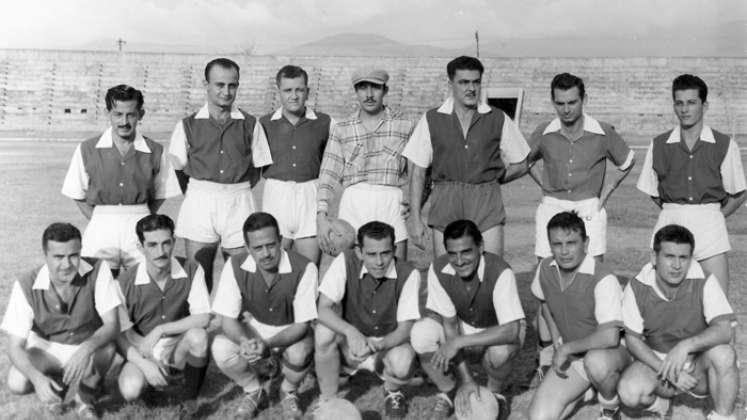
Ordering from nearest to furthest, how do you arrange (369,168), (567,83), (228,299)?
(228,299) → (567,83) → (369,168)

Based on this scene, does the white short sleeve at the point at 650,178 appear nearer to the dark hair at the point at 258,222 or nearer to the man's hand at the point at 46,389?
the dark hair at the point at 258,222

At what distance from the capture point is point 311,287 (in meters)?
4.12

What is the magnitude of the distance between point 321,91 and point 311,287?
30.3 m

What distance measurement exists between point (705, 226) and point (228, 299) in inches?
109

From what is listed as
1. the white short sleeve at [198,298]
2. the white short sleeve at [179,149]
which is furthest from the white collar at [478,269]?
the white short sleeve at [179,149]

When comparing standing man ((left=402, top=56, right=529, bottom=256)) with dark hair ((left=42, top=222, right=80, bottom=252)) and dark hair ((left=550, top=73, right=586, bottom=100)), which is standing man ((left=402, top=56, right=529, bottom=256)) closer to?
dark hair ((left=550, top=73, right=586, bottom=100))

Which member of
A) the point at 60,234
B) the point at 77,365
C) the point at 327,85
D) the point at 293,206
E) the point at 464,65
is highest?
the point at 327,85

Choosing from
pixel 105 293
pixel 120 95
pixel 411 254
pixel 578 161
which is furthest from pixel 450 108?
pixel 411 254

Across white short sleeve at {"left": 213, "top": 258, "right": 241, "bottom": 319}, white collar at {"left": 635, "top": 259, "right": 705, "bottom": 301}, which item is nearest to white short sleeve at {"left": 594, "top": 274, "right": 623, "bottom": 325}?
white collar at {"left": 635, "top": 259, "right": 705, "bottom": 301}

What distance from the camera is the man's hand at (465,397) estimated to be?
373 cm

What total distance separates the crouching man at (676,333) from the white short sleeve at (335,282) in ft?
4.79

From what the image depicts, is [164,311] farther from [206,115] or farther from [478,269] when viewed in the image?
[478,269]

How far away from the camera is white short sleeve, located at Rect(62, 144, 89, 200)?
4562 mm

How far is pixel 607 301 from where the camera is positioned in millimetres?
3834
